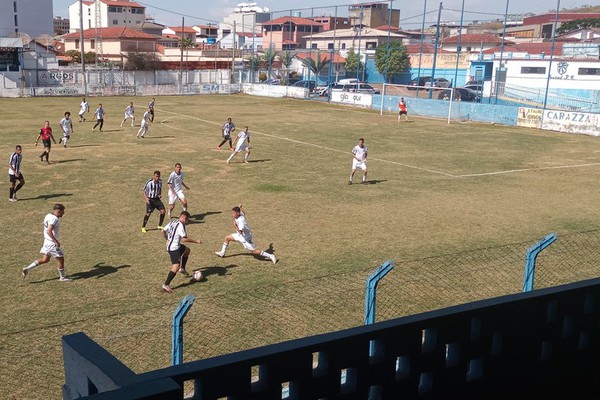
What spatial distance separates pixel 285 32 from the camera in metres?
143

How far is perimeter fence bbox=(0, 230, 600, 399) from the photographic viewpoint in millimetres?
9797

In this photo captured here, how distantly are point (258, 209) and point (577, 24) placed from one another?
127 m

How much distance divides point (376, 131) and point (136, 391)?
3868 cm

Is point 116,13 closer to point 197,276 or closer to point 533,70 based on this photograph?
point 533,70

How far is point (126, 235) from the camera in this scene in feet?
57.0

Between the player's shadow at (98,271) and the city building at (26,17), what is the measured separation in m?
108

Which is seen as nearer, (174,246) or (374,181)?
(174,246)

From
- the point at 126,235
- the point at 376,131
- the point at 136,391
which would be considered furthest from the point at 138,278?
the point at 376,131

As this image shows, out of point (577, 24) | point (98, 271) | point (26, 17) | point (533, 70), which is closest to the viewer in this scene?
point (98, 271)

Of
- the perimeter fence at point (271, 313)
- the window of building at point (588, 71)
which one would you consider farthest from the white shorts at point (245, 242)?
the window of building at point (588, 71)

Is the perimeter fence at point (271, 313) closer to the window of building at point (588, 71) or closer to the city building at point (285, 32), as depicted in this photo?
the window of building at point (588, 71)

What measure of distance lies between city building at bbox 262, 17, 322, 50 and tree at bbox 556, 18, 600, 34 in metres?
50.8

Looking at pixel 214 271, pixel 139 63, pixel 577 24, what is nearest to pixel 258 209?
pixel 214 271

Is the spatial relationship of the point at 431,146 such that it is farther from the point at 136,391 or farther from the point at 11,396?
the point at 136,391
